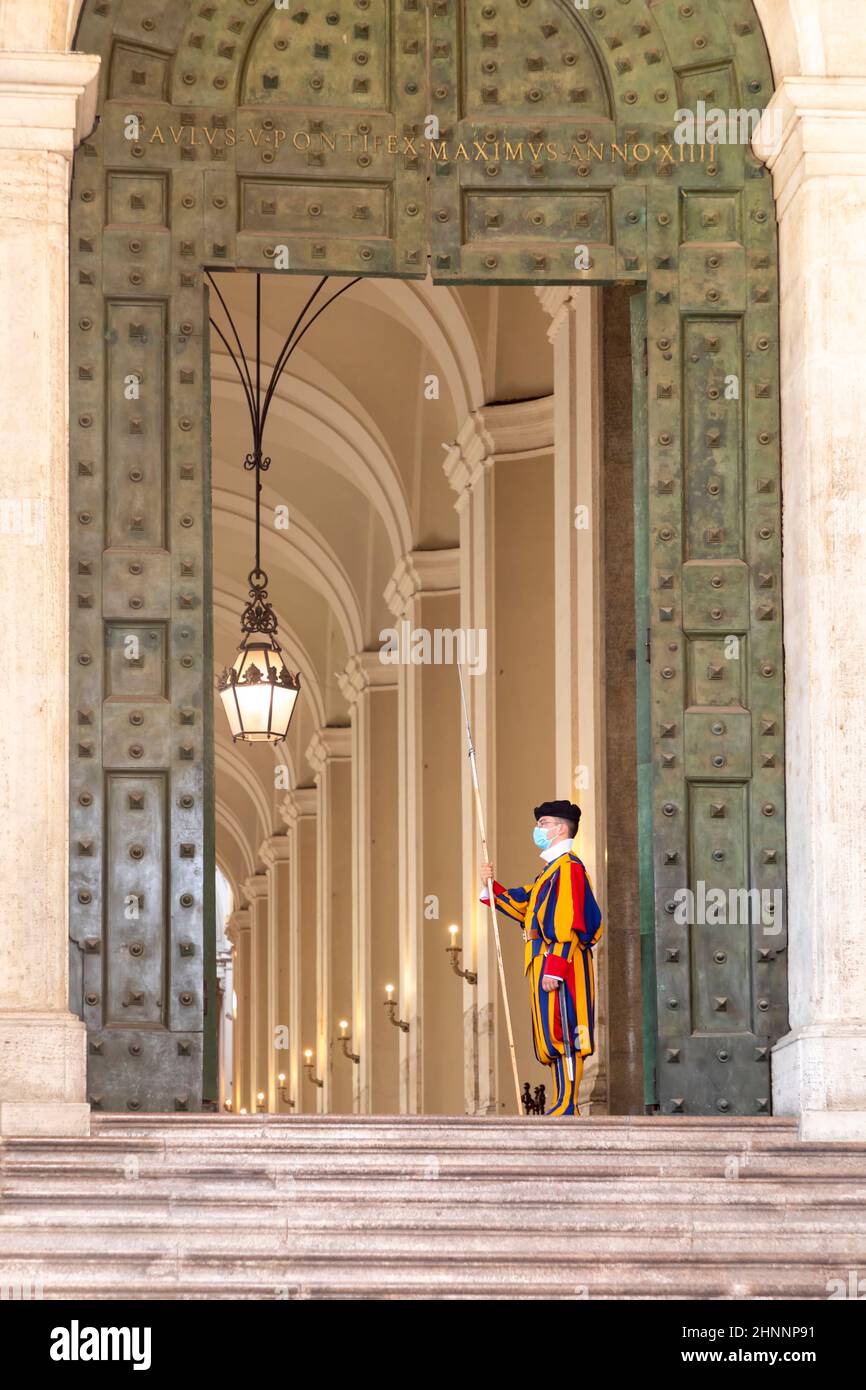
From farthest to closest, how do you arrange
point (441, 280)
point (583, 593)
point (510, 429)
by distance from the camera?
1. point (510, 429)
2. point (583, 593)
3. point (441, 280)

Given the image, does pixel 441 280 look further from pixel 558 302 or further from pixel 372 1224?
pixel 558 302

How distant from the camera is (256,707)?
16.3m

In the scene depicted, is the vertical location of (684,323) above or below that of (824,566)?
above

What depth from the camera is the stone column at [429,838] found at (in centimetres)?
2242

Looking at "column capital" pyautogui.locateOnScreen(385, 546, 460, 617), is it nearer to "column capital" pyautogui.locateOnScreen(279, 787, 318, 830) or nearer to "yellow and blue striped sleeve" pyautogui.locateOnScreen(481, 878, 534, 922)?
"yellow and blue striped sleeve" pyautogui.locateOnScreen(481, 878, 534, 922)

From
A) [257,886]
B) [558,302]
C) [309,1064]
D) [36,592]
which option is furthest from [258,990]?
[36,592]

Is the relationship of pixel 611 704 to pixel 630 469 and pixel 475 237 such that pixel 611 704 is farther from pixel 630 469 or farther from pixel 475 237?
pixel 475 237

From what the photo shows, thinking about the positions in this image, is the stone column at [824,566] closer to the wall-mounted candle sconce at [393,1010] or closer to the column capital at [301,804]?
the wall-mounted candle sconce at [393,1010]

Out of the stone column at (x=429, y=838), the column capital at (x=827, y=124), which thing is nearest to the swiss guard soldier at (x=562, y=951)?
the column capital at (x=827, y=124)

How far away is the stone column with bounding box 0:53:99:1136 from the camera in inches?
421

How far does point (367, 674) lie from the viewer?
90.0 ft

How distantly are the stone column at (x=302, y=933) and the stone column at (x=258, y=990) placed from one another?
5.62 m

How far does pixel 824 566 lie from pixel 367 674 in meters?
15.9

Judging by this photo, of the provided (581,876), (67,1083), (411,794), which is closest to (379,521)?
(411,794)
